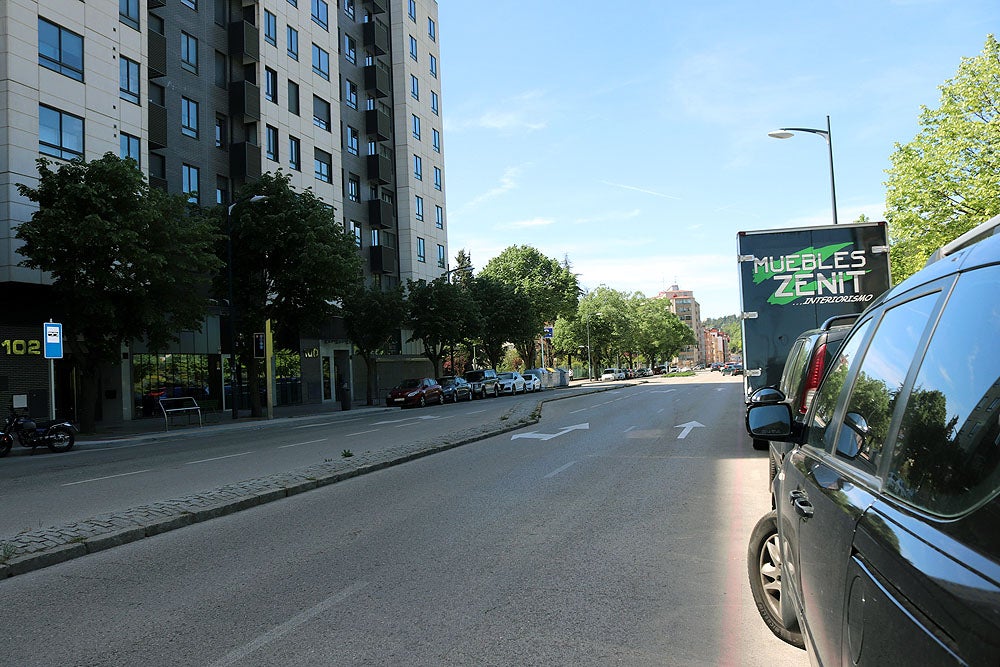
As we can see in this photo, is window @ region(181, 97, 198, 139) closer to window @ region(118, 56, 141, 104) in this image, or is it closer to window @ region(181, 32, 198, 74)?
window @ region(181, 32, 198, 74)

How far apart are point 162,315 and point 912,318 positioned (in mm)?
22080

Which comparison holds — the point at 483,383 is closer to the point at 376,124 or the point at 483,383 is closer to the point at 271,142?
the point at 376,124

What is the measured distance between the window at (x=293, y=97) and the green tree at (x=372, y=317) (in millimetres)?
10712

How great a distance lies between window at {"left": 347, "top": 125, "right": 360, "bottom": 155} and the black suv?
45.5 m

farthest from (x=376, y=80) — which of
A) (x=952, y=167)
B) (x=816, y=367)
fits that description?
(x=816, y=367)

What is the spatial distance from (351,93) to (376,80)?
2.11 metres

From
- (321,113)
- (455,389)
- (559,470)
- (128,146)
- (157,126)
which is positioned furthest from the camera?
(321,113)

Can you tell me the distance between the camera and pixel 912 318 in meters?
2.11

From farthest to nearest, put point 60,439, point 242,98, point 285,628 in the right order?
point 242,98 < point 60,439 < point 285,628

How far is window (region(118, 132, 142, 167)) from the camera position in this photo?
2652cm

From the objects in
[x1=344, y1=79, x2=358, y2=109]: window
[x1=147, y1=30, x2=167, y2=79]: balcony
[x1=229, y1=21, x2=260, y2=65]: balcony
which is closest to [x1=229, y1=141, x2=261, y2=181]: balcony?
[x1=229, y1=21, x2=260, y2=65]: balcony

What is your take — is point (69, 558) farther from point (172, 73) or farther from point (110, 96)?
point (172, 73)

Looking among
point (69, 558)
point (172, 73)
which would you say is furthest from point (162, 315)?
point (69, 558)

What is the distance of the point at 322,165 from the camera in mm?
40688
